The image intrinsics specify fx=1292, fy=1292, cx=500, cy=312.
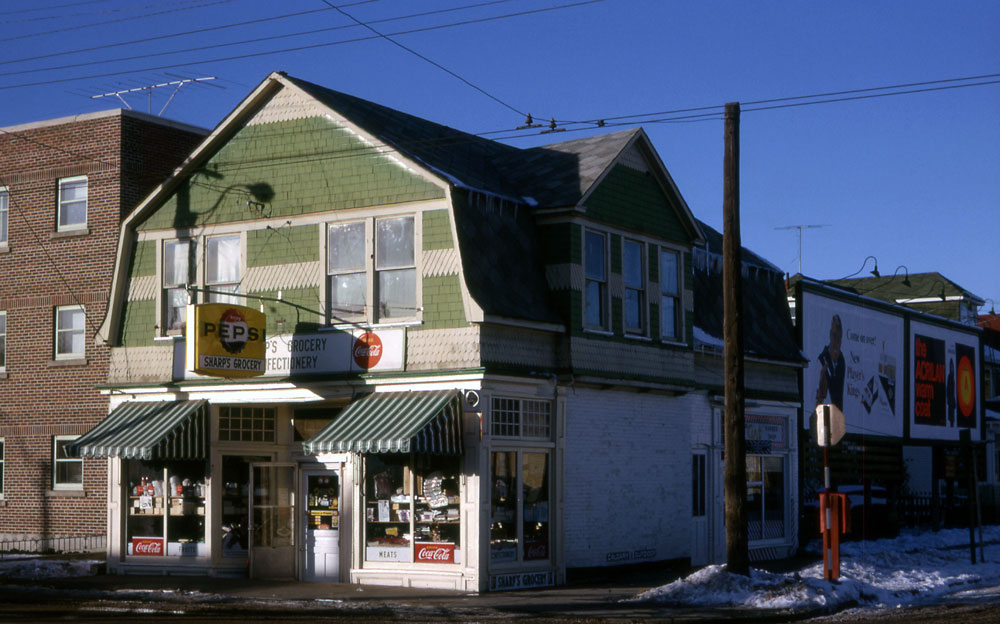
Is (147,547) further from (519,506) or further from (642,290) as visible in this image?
(642,290)

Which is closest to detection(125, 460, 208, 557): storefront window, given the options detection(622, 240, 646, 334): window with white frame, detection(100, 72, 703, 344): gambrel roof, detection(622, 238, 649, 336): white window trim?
detection(100, 72, 703, 344): gambrel roof

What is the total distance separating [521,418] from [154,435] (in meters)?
6.52

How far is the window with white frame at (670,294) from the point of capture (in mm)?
24406

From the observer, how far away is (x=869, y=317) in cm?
3369

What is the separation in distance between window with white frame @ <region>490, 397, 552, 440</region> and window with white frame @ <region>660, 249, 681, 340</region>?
3685mm

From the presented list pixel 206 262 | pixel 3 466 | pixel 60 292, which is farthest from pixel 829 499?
pixel 3 466

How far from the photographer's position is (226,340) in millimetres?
21469

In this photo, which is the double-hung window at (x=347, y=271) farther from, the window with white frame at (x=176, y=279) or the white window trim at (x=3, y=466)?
the white window trim at (x=3, y=466)

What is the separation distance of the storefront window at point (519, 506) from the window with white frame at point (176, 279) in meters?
6.90

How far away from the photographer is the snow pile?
23500mm

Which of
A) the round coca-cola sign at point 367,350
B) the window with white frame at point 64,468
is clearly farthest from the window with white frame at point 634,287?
the window with white frame at point 64,468

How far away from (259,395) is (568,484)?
221 inches

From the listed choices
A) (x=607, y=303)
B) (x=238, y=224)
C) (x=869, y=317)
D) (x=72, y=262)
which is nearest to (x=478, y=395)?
(x=607, y=303)

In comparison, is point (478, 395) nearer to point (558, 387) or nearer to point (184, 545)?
point (558, 387)
